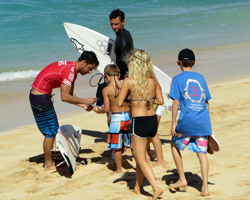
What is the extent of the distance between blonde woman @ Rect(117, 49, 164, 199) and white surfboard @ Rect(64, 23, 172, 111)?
247cm

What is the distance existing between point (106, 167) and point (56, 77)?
4.64ft

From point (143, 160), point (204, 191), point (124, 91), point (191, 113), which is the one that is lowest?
point (204, 191)

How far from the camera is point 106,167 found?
4.74 m

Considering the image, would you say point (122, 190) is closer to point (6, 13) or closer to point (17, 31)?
point (17, 31)

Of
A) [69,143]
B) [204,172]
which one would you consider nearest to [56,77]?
[69,143]

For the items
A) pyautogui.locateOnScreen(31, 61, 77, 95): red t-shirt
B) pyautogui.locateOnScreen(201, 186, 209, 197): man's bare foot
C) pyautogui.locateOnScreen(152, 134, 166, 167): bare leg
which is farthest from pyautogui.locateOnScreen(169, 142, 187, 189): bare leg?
pyautogui.locateOnScreen(31, 61, 77, 95): red t-shirt

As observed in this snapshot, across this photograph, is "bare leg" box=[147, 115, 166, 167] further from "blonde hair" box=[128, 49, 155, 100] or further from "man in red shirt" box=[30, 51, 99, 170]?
"blonde hair" box=[128, 49, 155, 100]

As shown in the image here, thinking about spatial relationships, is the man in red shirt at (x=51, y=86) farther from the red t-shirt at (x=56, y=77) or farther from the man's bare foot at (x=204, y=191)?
the man's bare foot at (x=204, y=191)

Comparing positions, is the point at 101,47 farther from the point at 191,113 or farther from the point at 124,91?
the point at 191,113

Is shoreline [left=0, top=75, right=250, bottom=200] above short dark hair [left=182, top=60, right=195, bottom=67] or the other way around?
the other way around

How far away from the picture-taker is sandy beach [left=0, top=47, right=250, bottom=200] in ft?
12.8

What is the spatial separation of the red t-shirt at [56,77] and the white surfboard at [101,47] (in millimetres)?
1715

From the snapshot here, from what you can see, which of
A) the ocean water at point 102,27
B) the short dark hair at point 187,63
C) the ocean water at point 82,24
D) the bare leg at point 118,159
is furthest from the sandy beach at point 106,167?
the ocean water at point 102,27

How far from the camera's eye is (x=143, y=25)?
796 inches
